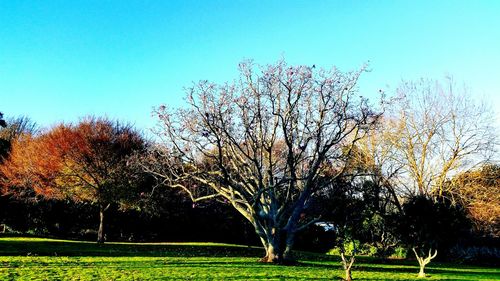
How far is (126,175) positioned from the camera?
28.3m

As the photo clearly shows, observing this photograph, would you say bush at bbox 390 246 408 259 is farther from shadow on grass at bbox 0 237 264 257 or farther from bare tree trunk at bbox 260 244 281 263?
bare tree trunk at bbox 260 244 281 263

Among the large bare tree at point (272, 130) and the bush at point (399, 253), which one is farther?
the bush at point (399, 253)

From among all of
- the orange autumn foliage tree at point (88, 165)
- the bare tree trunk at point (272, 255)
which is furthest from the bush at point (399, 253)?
the orange autumn foliage tree at point (88, 165)

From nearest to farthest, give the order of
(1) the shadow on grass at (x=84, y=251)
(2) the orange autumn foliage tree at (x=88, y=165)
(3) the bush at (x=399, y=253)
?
(1) the shadow on grass at (x=84, y=251), (2) the orange autumn foliage tree at (x=88, y=165), (3) the bush at (x=399, y=253)

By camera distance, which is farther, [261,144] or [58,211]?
[58,211]

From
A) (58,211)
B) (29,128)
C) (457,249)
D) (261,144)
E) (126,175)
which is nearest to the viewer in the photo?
(261,144)

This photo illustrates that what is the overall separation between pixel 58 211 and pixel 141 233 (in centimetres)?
711

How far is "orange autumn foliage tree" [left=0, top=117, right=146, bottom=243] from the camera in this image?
28.2 meters

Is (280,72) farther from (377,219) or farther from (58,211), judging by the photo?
(58,211)

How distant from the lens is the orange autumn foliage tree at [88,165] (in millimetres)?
28156

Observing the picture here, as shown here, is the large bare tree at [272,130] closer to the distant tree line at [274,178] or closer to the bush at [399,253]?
the distant tree line at [274,178]

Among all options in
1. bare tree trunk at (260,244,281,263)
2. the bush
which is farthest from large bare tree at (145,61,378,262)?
the bush

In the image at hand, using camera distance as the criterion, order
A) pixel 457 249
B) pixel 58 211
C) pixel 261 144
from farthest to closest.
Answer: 1. pixel 58 211
2. pixel 457 249
3. pixel 261 144

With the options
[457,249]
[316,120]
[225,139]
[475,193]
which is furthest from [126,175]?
[457,249]
